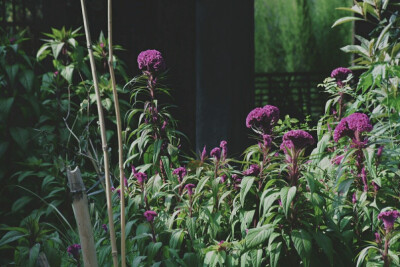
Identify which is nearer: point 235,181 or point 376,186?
point 376,186

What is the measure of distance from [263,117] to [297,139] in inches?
9.1

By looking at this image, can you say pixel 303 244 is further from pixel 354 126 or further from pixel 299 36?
pixel 299 36

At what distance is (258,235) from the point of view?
222 cm

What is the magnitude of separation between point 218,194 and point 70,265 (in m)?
0.78

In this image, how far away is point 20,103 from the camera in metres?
3.71

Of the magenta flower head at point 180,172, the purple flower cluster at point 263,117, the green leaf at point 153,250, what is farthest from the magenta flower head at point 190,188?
the purple flower cluster at point 263,117

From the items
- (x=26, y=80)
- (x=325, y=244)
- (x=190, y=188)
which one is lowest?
(x=325, y=244)

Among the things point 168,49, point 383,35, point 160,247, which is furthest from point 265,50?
point 160,247

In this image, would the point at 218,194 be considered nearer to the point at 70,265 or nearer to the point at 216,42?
the point at 70,265

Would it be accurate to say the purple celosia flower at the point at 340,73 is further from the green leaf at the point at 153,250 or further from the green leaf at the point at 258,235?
the green leaf at the point at 153,250

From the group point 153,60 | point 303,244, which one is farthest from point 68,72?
point 303,244

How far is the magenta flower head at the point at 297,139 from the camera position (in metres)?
2.19

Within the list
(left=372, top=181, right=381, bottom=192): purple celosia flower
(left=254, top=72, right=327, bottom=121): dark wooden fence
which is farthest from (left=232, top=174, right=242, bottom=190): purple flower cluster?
(left=254, top=72, right=327, bottom=121): dark wooden fence

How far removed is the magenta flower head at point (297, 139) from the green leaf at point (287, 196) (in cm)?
15
